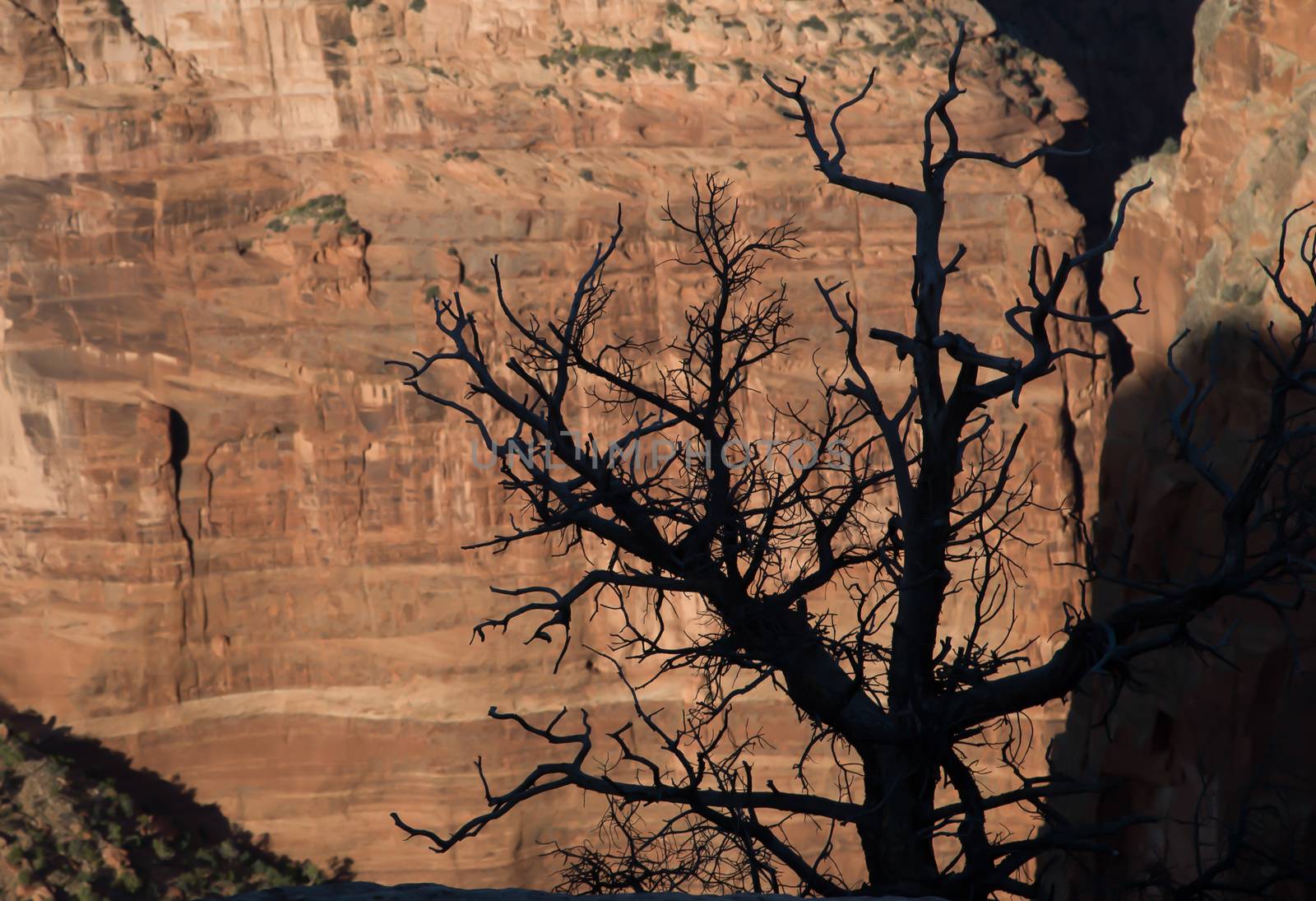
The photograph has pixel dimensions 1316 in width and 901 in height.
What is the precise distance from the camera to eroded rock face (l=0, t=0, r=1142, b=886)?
2392 centimetres

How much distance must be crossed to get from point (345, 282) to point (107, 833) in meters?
10.7

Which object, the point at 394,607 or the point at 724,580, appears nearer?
the point at 724,580

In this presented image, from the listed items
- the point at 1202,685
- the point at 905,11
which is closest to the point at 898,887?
the point at 1202,685

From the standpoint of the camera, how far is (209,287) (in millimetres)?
24391

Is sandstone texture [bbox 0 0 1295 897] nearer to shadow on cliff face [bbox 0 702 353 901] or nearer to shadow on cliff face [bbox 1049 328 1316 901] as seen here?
shadow on cliff face [bbox 0 702 353 901]

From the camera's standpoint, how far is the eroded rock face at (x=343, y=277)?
23922 millimetres

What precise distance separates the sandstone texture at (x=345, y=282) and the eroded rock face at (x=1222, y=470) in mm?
9941

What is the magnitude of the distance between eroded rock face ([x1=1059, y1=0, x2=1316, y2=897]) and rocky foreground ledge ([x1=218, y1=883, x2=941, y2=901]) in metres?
6.46

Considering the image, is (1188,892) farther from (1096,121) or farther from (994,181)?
(1096,121)

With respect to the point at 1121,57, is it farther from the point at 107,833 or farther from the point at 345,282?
the point at 107,833

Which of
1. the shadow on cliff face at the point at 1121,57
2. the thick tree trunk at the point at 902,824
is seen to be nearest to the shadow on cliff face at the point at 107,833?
the thick tree trunk at the point at 902,824

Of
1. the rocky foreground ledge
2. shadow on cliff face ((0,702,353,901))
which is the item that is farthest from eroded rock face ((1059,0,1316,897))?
shadow on cliff face ((0,702,353,901))

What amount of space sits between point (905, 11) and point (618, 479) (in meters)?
19.6

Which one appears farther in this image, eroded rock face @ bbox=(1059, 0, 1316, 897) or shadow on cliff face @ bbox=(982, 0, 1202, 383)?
shadow on cliff face @ bbox=(982, 0, 1202, 383)
